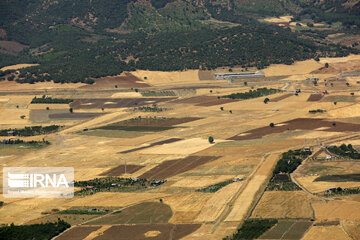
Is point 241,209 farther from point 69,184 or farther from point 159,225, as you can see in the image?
point 69,184

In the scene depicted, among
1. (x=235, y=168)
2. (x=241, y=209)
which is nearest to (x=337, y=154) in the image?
(x=235, y=168)

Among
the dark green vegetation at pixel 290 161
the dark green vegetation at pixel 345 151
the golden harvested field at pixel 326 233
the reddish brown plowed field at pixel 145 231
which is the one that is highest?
the dark green vegetation at pixel 345 151

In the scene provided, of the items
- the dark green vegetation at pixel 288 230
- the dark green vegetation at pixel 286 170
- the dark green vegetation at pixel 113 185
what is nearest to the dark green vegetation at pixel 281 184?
the dark green vegetation at pixel 286 170

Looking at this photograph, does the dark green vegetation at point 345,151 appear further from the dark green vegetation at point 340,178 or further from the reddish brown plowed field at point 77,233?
the reddish brown plowed field at point 77,233

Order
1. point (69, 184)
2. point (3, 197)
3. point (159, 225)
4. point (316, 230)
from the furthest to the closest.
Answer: point (69, 184) → point (3, 197) → point (159, 225) → point (316, 230)

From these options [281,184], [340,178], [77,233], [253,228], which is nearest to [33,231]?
[77,233]

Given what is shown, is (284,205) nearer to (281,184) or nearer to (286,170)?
(281,184)
